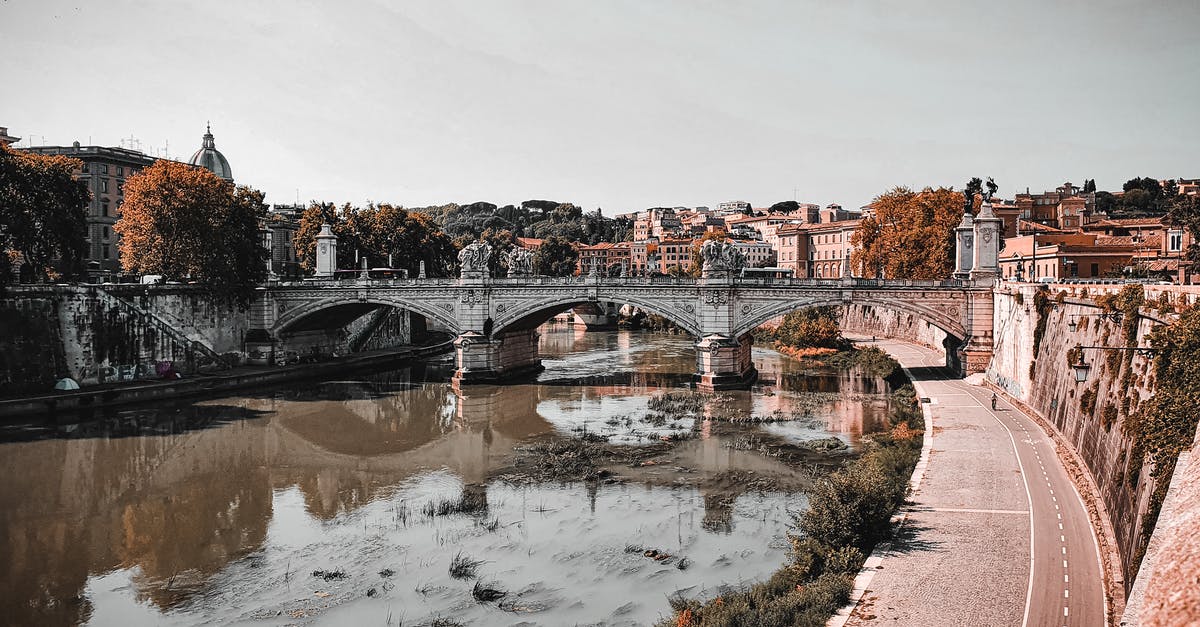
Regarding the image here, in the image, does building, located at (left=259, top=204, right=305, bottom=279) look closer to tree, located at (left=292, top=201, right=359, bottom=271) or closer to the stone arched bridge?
tree, located at (left=292, top=201, right=359, bottom=271)

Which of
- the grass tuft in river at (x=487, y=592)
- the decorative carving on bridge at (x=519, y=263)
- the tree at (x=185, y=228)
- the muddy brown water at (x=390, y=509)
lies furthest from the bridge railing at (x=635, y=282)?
the grass tuft in river at (x=487, y=592)

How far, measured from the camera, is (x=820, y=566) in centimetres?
1468

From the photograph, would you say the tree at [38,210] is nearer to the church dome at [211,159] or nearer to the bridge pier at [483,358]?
the bridge pier at [483,358]

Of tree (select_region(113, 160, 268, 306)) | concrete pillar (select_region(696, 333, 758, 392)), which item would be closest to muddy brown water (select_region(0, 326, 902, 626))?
concrete pillar (select_region(696, 333, 758, 392))

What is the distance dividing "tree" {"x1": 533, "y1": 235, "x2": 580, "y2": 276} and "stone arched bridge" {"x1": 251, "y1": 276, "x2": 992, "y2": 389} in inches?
1930

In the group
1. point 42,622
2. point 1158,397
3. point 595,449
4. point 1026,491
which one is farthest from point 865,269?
point 42,622

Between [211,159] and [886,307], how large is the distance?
52943 millimetres

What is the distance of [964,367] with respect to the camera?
3472 cm

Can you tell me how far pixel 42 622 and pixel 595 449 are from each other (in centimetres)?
1507

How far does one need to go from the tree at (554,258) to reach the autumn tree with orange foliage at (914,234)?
1941 inches

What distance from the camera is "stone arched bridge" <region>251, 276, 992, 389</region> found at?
35.3 meters

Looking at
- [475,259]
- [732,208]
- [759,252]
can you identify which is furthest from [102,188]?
[732,208]

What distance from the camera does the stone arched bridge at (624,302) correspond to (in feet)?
116

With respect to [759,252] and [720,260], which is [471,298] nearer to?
[720,260]
